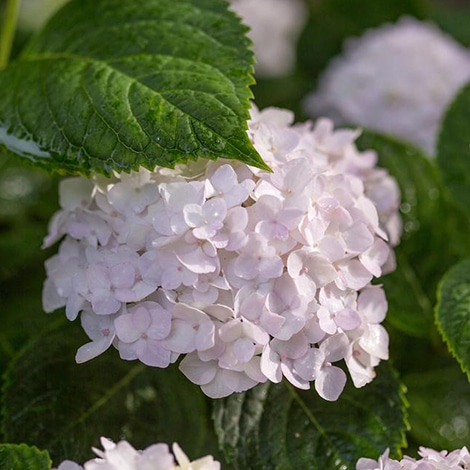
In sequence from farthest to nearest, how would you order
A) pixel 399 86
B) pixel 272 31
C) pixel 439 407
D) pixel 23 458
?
pixel 272 31 → pixel 399 86 → pixel 439 407 → pixel 23 458

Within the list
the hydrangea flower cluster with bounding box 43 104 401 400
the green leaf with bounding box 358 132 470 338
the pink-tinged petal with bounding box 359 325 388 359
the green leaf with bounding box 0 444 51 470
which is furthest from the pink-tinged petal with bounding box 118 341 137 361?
the green leaf with bounding box 358 132 470 338

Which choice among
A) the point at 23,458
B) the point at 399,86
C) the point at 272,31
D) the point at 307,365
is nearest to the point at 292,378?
the point at 307,365

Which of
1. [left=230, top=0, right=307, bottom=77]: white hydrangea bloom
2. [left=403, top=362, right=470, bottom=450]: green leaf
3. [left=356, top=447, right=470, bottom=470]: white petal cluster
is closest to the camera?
[left=356, top=447, right=470, bottom=470]: white petal cluster

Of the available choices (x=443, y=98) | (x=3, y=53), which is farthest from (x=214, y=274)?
(x=443, y=98)

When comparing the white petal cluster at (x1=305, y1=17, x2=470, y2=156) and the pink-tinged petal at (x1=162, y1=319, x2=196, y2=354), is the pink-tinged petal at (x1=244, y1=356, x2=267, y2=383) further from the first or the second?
the white petal cluster at (x1=305, y1=17, x2=470, y2=156)

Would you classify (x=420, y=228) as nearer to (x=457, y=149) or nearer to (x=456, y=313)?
(x=457, y=149)
